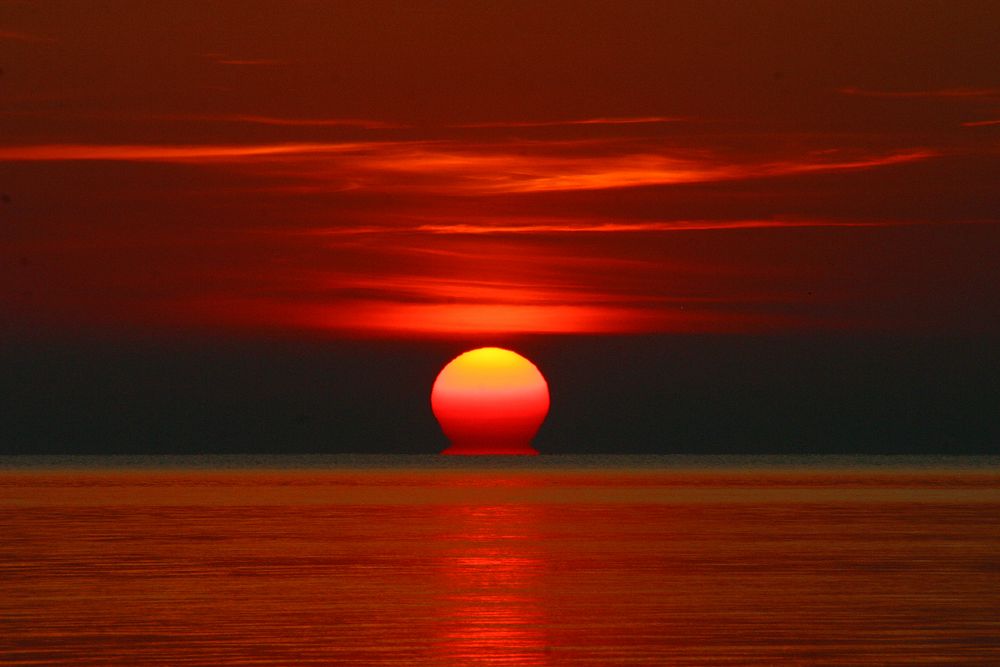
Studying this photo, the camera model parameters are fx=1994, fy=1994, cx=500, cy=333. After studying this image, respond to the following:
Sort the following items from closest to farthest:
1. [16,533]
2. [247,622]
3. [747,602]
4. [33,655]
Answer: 1. [33,655]
2. [247,622]
3. [747,602]
4. [16,533]

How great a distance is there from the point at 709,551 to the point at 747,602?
1205 cm

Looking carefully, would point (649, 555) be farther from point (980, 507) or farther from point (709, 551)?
point (980, 507)

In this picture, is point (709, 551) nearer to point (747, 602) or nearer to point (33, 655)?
point (747, 602)

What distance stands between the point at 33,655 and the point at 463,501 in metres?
54.0

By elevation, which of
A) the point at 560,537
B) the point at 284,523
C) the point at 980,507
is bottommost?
the point at 560,537

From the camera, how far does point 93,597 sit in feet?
104

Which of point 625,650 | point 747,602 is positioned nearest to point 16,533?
point 747,602

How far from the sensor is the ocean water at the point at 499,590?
25062 mm

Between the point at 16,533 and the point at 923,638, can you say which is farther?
the point at 16,533

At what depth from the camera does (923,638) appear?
26156mm

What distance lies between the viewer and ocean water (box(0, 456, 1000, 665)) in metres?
25.1

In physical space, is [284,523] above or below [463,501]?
below

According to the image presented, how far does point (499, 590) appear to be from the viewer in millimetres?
33125

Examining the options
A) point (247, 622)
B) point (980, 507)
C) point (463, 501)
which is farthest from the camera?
point (463, 501)
